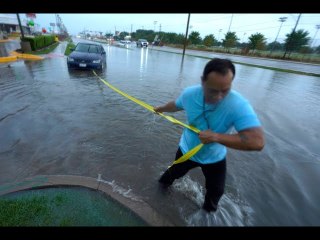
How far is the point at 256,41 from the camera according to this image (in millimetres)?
55594

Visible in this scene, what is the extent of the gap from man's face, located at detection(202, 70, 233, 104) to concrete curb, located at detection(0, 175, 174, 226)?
1.65 metres

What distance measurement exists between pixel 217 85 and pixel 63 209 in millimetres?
2309

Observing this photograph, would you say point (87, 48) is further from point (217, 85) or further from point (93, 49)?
point (217, 85)

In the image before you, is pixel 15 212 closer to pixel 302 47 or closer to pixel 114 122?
pixel 114 122

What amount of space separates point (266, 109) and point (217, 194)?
6621mm

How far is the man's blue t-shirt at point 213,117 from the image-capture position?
1.79m

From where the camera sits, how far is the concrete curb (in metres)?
2.58

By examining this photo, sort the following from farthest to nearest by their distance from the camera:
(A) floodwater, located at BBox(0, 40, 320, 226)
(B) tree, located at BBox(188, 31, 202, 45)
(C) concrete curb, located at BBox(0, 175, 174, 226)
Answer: (B) tree, located at BBox(188, 31, 202, 45), (A) floodwater, located at BBox(0, 40, 320, 226), (C) concrete curb, located at BBox(0, 175, 174, 226)

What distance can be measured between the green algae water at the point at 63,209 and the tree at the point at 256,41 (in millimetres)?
62697

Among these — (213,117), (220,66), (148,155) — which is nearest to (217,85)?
(220,66)

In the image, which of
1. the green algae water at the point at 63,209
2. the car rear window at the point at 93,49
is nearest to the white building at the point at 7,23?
the car rear window at the point at 93,49

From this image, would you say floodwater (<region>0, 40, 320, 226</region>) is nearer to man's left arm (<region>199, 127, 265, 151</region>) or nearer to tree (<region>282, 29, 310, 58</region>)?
man's left arm (<region>199, 127, 265, 151</region>)

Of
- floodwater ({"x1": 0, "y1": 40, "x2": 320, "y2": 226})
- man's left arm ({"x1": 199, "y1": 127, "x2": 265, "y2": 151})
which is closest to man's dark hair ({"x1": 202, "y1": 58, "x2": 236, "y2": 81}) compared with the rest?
man's left arm ({"x1": 199, "y1": 127, "x2": 265, "y2": 151})

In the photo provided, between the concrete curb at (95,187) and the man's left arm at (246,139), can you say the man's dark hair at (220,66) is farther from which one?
the concrete curb at (95,187)
